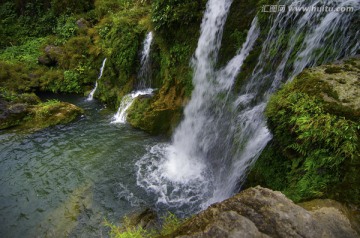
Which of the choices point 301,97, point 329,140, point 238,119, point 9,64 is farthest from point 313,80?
point 9,64

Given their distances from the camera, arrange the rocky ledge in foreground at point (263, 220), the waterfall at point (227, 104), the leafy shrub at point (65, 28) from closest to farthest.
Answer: the rocky ledge in foreground at point (263, 220) < the waterfall at point (227, 104) < the leafy shrub at point (65, 28)

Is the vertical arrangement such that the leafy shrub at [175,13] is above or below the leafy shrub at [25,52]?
above

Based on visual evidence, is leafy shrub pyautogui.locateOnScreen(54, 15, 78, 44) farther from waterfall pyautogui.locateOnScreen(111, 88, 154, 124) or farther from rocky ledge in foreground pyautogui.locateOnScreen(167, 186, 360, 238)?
rocky ledge in foreground pyautogui.locateOnScreen(167, 186, 360, 238)

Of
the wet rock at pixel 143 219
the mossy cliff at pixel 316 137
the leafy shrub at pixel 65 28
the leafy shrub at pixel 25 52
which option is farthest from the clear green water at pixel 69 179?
the leafy shrub at pixel 65 28

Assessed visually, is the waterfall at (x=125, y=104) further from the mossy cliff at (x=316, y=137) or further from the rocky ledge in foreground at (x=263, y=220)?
the rocky ledge in foreground at (x=263, y=220)

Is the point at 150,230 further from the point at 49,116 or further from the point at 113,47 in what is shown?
the point at 113,47

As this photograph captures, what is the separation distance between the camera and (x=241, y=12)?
7.55m

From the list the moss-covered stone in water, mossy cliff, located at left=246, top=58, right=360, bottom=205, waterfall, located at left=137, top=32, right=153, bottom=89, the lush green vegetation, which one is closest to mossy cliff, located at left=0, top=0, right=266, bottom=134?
waterfall, located at left=137, top=32, right=153, bottom=89

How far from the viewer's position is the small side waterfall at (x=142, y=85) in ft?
35.8

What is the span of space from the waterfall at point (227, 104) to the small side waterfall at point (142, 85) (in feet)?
8.78

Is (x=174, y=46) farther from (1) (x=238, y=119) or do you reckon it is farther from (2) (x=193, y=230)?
(2) (x=193, y=230)

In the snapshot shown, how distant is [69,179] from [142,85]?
16.8ft

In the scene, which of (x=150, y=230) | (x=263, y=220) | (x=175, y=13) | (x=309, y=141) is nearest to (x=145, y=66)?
(x=175, y=13)

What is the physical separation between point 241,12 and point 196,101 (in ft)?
9.32
